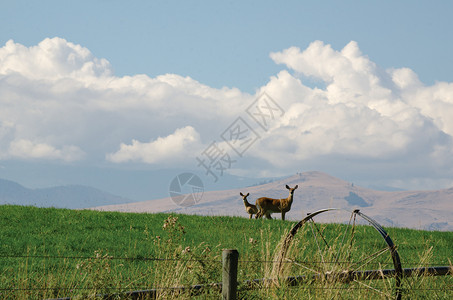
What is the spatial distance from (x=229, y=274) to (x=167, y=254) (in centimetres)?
250

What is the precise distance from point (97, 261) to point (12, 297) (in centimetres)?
196

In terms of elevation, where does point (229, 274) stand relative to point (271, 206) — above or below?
below

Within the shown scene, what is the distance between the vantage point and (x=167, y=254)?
913 cm

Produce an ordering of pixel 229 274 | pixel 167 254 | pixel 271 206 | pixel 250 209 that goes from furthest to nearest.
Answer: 1. pixel 250 209
2. pixel 271 206
3. pixel 167 254
4. pixel 229 274

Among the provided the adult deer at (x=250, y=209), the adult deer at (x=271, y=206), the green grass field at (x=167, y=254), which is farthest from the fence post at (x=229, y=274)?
the adult deer at (x=250, y=209)

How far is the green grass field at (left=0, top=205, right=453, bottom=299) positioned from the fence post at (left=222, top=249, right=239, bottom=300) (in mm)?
355

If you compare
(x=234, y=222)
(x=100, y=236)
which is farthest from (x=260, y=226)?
(x=100, y=236)

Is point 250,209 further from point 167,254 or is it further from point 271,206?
point 167,254

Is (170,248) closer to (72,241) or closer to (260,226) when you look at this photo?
(72,241)

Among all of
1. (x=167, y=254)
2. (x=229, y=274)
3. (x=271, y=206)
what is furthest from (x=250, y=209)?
(x=229, y=274)

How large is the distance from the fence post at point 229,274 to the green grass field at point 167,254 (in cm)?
36

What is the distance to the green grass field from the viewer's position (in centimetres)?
843

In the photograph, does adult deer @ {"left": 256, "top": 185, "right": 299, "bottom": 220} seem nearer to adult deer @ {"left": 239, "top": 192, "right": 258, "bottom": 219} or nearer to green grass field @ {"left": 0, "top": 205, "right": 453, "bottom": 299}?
adult deer @ {"left": 239, "top": 192, "right": 258, "bottom": 219}

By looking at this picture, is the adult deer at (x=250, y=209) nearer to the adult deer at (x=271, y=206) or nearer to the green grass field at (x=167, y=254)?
the adult deer at (x=271, y=206)
